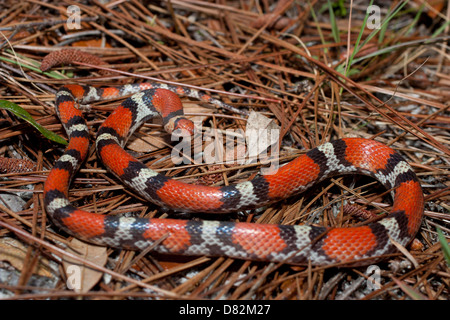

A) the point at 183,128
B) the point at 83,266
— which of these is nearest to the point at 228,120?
the point at 183,128

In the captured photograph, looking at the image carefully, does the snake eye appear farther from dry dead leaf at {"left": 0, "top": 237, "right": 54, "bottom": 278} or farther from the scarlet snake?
dry dead leaf at {"left": 0, "top": 237, "right": 54, "bottom": 278}

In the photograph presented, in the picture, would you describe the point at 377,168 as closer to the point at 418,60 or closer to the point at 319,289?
the point at 319,289

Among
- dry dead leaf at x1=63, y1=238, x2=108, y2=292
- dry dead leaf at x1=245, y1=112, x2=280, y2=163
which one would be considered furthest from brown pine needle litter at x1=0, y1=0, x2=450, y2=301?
dry dead leaf at x1=245, y1=112, x2=280, y2=163

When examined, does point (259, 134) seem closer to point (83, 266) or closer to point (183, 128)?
point (183, 128)

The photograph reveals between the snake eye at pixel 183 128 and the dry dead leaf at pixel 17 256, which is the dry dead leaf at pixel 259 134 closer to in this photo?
the snake eye at pixel 183 128

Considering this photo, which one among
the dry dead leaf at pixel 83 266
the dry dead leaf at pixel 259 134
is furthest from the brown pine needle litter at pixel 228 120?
the dry dead leaf at pixel 259 134
